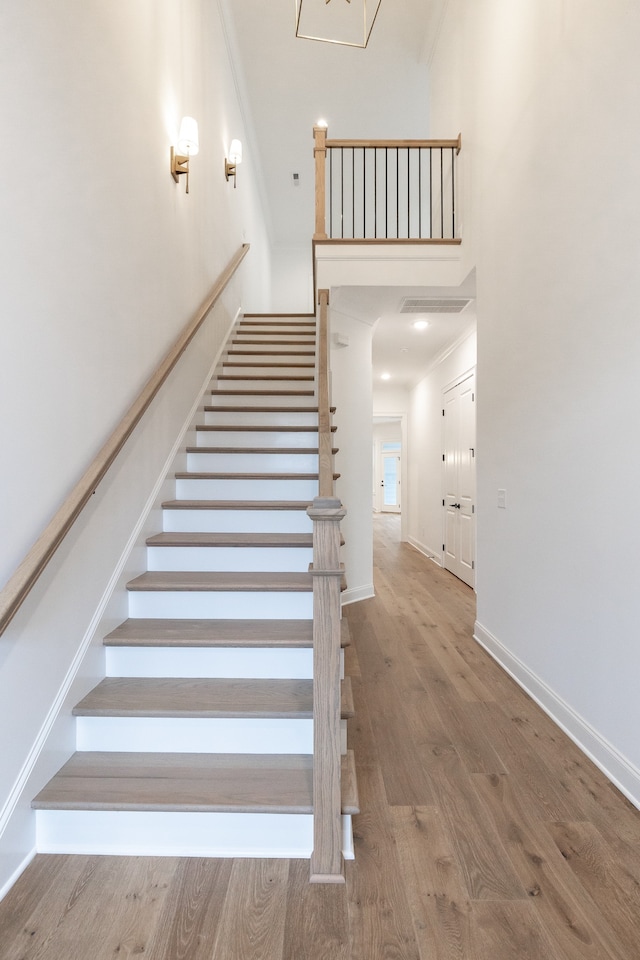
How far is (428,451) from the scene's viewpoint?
747 centimetres

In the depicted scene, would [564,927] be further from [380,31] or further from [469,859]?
[380,31]

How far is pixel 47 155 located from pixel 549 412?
231 cm

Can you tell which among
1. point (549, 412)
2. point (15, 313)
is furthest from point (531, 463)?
point (15, 313)

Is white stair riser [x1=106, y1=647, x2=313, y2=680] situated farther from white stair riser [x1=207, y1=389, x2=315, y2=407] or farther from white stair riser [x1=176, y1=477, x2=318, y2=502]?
white stair riser [x1=207, y1=389, x2=315, y2=407]

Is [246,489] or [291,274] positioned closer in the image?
[246,489]

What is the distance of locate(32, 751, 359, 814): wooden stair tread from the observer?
5.13ft

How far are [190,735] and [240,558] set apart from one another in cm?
92

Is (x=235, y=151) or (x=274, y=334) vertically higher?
(x=235, y=151)

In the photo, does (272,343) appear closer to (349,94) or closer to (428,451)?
(349,94)

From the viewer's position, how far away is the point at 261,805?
61.1 inches

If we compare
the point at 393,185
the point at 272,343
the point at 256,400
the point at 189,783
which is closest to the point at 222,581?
the point at 189,783

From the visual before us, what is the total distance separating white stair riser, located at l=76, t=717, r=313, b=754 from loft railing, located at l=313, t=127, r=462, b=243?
11.0ft

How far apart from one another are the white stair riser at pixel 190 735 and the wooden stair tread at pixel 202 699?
0.13 feet

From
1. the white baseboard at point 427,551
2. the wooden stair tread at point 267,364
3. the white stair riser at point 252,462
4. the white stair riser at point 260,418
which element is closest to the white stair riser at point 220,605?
the white stair riser at point 252,462
